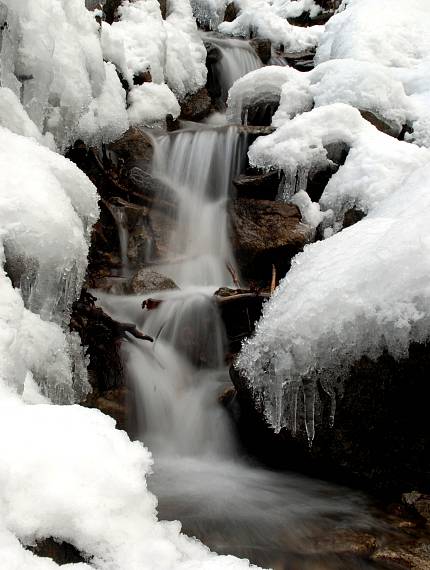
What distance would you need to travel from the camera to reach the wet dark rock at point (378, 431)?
2.67 meters

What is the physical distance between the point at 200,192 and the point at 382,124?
95.6 inches

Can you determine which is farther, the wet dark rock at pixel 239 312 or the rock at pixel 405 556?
the wet dark rock at pixel 239 312

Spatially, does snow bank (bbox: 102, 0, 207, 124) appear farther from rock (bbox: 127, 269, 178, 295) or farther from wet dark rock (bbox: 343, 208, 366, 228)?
wet dark rock (bbox: 343, 208, 366, 228)

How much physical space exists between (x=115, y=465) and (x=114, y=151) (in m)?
5.10

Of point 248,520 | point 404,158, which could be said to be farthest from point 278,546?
point 404,158

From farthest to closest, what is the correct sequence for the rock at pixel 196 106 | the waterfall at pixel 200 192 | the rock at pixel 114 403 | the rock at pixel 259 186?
the rock at pixel 196 106 < the rock at pixel 259 186 < the waterfall at pixel 200 192 < the rock at pixel 114 403

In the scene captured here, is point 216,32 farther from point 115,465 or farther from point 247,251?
point 115,465

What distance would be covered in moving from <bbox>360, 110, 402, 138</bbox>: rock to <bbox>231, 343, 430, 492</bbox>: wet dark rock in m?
4.50

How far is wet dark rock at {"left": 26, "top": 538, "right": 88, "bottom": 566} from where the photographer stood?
4.28ft

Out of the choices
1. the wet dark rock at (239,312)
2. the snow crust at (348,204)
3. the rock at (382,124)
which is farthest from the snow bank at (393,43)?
the wet dark rock at (239,312)

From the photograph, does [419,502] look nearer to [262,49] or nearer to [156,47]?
[156,47]

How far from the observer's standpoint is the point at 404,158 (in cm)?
528

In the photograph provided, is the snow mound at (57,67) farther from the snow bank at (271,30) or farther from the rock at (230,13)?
the rock at (230,13)

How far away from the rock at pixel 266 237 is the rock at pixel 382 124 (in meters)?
1.95
